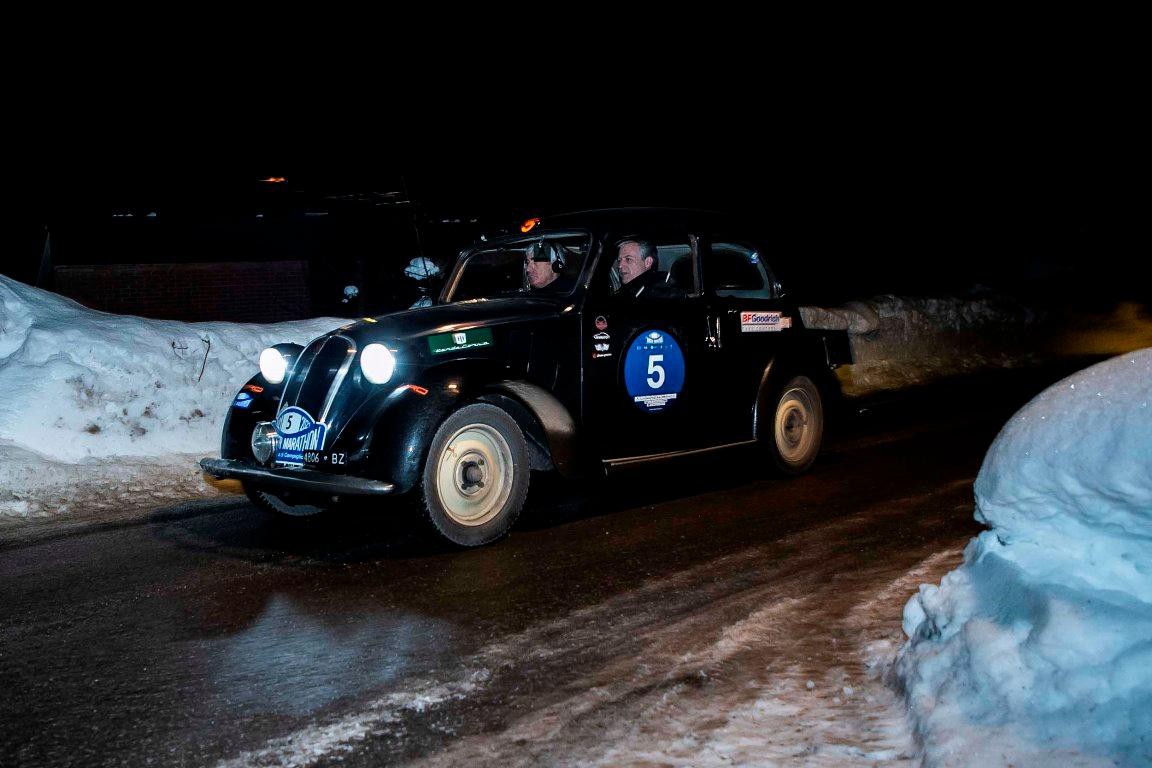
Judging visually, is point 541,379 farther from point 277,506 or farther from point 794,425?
point 794,425

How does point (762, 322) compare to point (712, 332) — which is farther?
point (762, 322)

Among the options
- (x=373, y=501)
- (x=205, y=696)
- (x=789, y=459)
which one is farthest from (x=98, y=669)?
(x=789, y=459)

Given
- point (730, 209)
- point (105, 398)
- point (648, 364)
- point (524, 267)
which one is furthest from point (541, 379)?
point (730, 209)

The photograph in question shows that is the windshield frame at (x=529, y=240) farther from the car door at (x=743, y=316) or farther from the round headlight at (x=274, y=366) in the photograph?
the round headlight at (x=274, y=366)

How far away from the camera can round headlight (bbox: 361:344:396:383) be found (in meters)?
5.96

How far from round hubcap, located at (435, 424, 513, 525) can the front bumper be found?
40cm

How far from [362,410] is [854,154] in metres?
31.5

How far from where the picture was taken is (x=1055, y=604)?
3354mm

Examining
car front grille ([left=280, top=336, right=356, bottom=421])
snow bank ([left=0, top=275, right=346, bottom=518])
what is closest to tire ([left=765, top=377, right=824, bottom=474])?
car front grille ([left=280, top=336, right=356, bottom=421])

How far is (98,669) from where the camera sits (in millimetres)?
4262

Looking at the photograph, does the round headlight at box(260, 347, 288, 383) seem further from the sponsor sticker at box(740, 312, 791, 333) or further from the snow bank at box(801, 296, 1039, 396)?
the snow bank at box(801, 296, 1039, 396)

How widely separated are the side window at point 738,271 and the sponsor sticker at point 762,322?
0.23 m

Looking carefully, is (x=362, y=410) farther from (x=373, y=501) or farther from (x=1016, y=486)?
(x=1016, y=486)

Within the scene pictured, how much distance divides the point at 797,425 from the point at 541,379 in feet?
8.60
